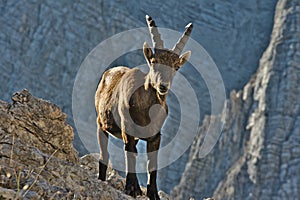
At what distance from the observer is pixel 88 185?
34.5ft

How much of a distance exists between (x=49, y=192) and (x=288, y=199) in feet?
209

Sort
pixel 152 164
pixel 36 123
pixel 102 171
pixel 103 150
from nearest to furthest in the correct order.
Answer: pixel 36 123
pixel 152 164
pixel 102 171
pixel 103 150

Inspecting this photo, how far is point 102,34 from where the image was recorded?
88375 millimetres

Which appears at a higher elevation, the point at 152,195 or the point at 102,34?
the point at 102,34

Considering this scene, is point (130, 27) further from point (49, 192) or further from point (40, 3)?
point (49, 192)

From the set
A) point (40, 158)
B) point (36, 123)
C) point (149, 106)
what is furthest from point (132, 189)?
point (40, 158)

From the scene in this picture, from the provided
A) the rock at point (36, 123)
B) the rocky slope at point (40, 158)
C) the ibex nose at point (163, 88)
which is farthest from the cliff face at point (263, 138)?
the rocky slope at point (40, 158)

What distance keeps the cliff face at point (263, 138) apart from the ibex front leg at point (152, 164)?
194ft

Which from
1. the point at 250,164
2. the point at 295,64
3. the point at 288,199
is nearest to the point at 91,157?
the point at 288,199

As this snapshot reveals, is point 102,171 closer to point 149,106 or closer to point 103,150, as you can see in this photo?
point 103,150

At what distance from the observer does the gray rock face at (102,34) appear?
81.5m

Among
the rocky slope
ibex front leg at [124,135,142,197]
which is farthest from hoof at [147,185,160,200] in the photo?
the rocky slope

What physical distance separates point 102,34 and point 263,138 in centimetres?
2345

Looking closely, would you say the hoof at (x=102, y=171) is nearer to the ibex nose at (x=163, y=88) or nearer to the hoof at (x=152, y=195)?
the hoof at (x=152, y=195)
